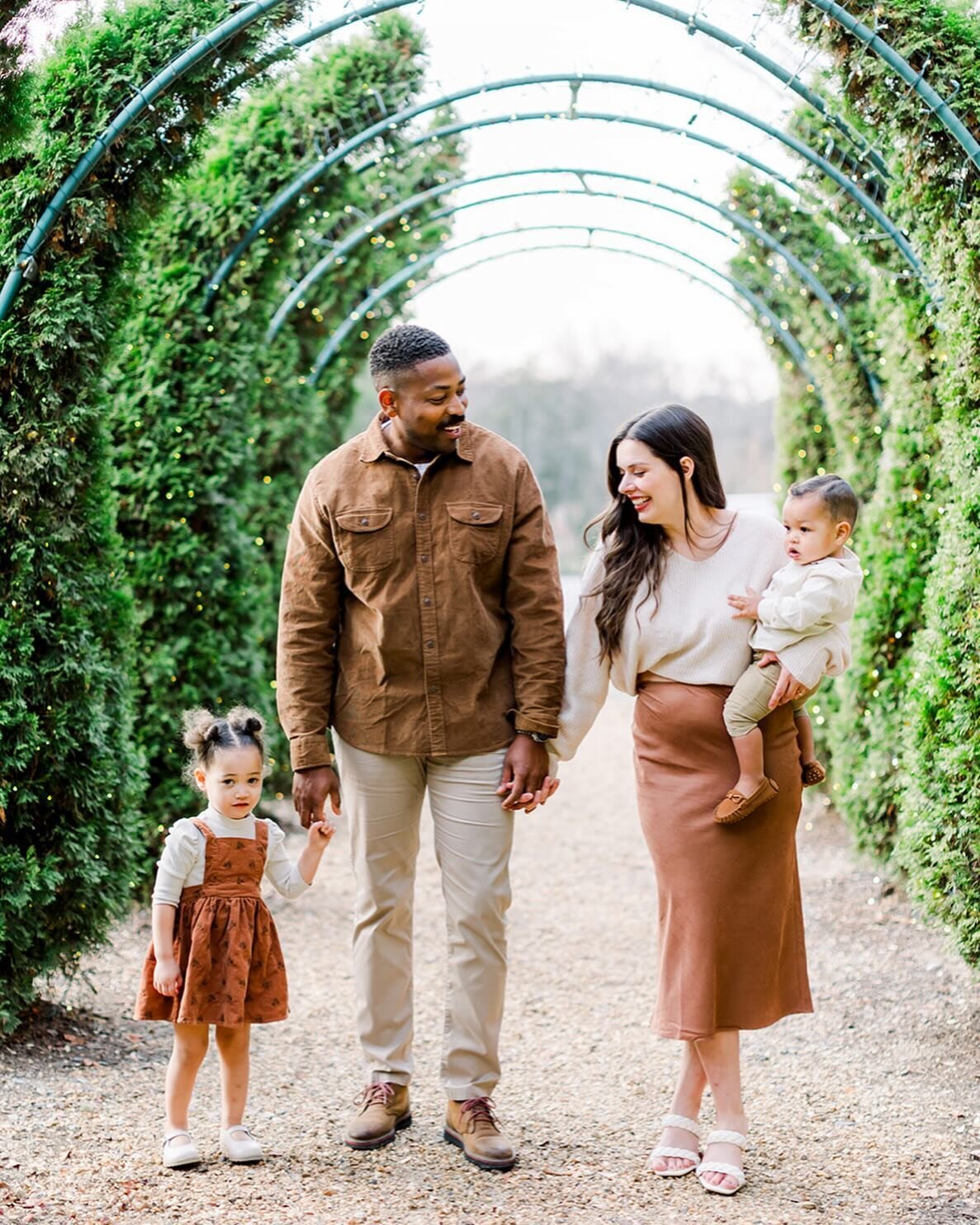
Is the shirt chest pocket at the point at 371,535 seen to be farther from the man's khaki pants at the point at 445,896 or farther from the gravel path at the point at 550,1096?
the gravel path at the point at 550,1096

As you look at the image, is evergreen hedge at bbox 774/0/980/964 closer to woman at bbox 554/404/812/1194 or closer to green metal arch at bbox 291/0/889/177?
green metal arch at bbox 291/0/889/177

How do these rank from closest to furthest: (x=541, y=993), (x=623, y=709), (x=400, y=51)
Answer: (x=541, y=993) → (x=400, y=51) → (x=623, y=709)

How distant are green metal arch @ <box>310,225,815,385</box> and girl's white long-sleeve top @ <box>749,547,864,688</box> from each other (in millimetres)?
5851

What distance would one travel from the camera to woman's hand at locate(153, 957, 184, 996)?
3.27 m

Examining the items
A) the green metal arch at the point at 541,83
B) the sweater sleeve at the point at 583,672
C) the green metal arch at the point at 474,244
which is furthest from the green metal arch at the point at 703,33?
the green metal arch at the point at 474,244

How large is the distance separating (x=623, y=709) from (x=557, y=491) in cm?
465

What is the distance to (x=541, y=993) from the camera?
5504 mm

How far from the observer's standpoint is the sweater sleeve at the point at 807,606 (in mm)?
3199

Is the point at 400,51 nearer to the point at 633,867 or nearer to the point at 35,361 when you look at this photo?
the point at 35,361

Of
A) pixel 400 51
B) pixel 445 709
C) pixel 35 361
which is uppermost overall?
pixel 400 51

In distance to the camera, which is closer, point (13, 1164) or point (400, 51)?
point (13, 1164)

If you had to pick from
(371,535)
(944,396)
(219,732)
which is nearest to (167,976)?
(219,732)

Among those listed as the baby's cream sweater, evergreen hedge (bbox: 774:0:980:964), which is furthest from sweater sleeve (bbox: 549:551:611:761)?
evergreen hedge (bbox: 774:0:980:964)

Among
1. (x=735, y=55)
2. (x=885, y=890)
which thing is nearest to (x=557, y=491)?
(x=885, y=890)
